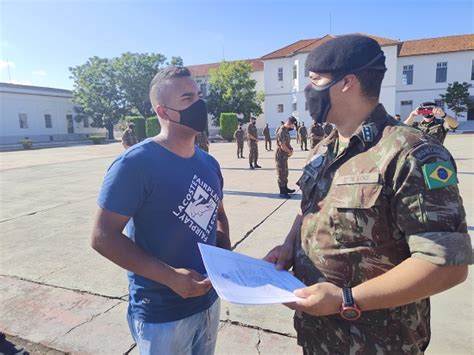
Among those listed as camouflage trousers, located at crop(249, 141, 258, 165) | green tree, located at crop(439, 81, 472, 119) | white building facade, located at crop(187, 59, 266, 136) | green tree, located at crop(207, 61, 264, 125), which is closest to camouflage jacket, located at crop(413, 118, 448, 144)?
camouflage trousers, located at crop(249, 141, 258, 165)

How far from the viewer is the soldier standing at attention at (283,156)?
728 centimetres

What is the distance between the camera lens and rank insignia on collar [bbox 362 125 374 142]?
1217 mm

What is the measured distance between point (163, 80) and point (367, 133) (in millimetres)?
1007

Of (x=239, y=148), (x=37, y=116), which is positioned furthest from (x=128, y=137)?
(x=37, y=116)

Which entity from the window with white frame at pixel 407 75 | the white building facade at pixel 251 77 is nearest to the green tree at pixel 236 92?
the white building facade at pixel 251 77

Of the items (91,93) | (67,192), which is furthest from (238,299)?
(91,93)

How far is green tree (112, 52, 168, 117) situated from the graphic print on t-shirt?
41668 mm

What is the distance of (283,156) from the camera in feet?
24.4

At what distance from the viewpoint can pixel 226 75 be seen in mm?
39438

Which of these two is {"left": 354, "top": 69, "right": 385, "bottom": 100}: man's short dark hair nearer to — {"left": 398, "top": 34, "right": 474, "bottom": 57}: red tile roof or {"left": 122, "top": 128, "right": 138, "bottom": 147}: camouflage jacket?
{"left": 122, "top": 128, "right": 138, "bottom": 147}: camouflage jacket

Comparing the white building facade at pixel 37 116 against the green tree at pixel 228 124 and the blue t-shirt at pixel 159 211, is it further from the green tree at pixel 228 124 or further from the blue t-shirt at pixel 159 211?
the blue t-shirt at pixel 159 211

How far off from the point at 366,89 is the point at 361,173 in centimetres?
33

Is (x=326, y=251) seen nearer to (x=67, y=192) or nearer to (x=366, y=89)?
(x=366, y=89)

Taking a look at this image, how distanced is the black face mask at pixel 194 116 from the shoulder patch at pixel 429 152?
100cm
